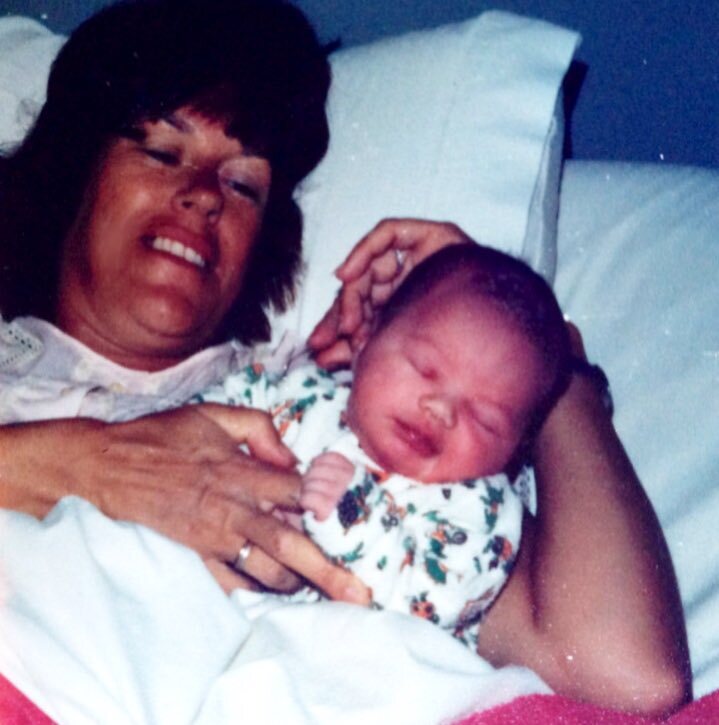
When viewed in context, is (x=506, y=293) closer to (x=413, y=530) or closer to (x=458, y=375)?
(x=458, y=375)

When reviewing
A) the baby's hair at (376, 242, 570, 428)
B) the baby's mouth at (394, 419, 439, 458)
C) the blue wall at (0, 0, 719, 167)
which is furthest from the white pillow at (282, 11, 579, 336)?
the baby's mouth at (394, 419, 439, 458)

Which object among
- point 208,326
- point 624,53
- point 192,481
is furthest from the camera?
point 624,53

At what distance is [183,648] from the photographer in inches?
34.4

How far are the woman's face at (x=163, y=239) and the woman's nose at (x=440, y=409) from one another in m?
0.43

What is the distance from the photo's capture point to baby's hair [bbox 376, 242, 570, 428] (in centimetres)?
108

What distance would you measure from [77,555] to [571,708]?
56cm

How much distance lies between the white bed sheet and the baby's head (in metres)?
0.25

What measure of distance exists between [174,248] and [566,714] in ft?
2.79

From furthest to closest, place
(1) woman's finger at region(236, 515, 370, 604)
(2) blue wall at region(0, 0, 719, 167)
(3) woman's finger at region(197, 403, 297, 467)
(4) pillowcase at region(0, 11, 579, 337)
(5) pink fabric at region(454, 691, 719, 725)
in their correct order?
1. (2) blue wall at region(0, 0, 719, 167)
2. (4) pillowcase at region(0, 11, 579, 337)
3. (3) woman's finger at region(197, 403, 297, 467)
4. (1) woman's finger at region(236, 515, 370, 604)
5. (5) pink fabric at region(454, 691, 719, 725)

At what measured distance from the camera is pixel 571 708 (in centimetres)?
81

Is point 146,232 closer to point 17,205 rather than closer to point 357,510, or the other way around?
point 17,205

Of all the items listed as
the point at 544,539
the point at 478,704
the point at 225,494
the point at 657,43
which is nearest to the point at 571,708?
the point at 478,704

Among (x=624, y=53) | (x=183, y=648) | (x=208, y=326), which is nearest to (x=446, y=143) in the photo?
(x=624, y=53)

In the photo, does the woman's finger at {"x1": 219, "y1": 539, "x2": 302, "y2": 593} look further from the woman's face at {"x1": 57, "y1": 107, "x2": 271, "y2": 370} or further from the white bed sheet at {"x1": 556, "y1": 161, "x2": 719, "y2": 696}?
the white bed sheet at {"x1": 556, "y1": 161, "x2": 719, "y2": 696}
